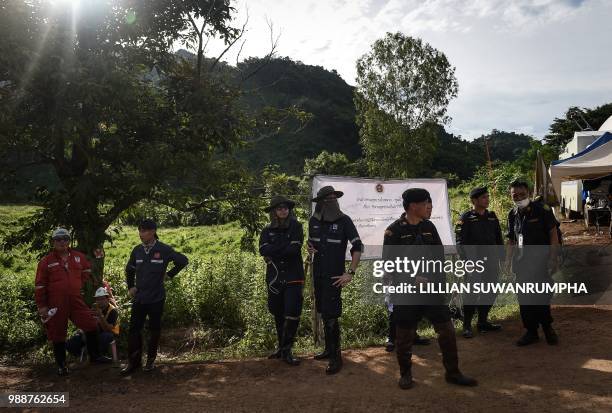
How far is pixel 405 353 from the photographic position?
4.35 metres

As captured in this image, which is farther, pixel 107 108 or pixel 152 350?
pixel 107 108

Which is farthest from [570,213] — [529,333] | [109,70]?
[109,70]

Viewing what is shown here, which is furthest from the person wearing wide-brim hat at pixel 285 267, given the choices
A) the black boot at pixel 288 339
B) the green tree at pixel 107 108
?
the green tree at pixel 107 108

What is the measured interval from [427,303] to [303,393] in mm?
1508

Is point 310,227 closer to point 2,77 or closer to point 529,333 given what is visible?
point 529,333

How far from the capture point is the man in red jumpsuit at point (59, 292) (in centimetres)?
557

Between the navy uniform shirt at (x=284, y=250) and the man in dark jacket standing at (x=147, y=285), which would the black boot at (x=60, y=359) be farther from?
the navy uniform shirt at (x=284, y=250)

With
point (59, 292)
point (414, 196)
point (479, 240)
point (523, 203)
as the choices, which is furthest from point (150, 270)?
point (523, 203)

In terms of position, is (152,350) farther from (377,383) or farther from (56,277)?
(377,383)

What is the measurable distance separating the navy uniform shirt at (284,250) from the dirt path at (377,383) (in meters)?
1.07

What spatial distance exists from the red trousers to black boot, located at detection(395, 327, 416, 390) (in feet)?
13.1

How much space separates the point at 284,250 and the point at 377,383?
5.73 ft

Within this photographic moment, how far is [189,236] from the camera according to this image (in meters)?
26.8

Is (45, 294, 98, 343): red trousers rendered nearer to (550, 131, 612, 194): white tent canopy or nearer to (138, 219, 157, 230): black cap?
(138, 219, 157, 230): black cap
